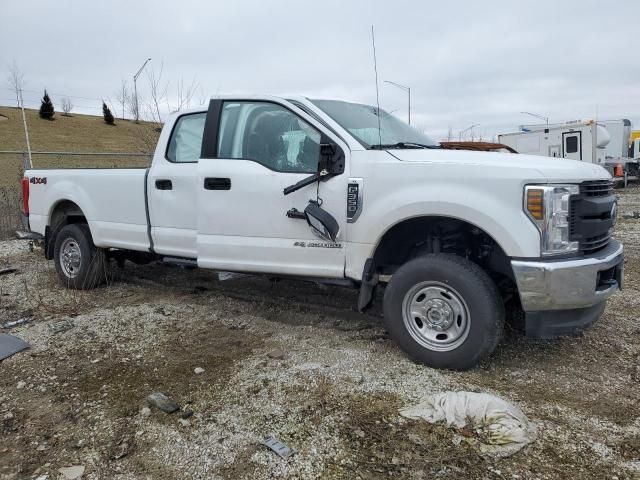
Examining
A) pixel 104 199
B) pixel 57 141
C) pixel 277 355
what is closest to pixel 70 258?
pixel 104 199

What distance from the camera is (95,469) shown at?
2.71m

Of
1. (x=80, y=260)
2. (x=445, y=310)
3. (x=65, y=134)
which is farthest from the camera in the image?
(x=65, y=134)

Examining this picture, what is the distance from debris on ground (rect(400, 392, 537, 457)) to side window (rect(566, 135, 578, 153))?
57.6ft

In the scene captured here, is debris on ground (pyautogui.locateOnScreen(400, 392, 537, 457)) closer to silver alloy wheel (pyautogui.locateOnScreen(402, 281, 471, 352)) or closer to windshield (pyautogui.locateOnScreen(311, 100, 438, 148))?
silver alloy wheel (pyautogui.locateOnScreen(402, 281, 471, 352))

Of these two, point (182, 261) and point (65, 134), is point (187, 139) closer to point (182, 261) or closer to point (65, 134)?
point (182, 261)

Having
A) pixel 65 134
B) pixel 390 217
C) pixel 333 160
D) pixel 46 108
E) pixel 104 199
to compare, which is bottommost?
pixel 390 217

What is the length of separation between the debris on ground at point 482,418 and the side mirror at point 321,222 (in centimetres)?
138

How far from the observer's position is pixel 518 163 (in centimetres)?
346

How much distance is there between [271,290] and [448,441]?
133 inches

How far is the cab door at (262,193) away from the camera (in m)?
4.14

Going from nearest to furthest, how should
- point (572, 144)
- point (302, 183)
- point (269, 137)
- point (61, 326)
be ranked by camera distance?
point (302, 183), point (269, 137), point (61, 326), point (572, 144)

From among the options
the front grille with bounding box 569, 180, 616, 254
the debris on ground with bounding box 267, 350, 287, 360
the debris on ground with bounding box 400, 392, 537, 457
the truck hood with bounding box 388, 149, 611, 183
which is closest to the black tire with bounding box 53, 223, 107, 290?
the debris on ground with bounding box 267, 350, 287, 360

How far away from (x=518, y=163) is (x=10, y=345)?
13.7ft

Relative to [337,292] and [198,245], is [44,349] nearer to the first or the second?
[198,245]
